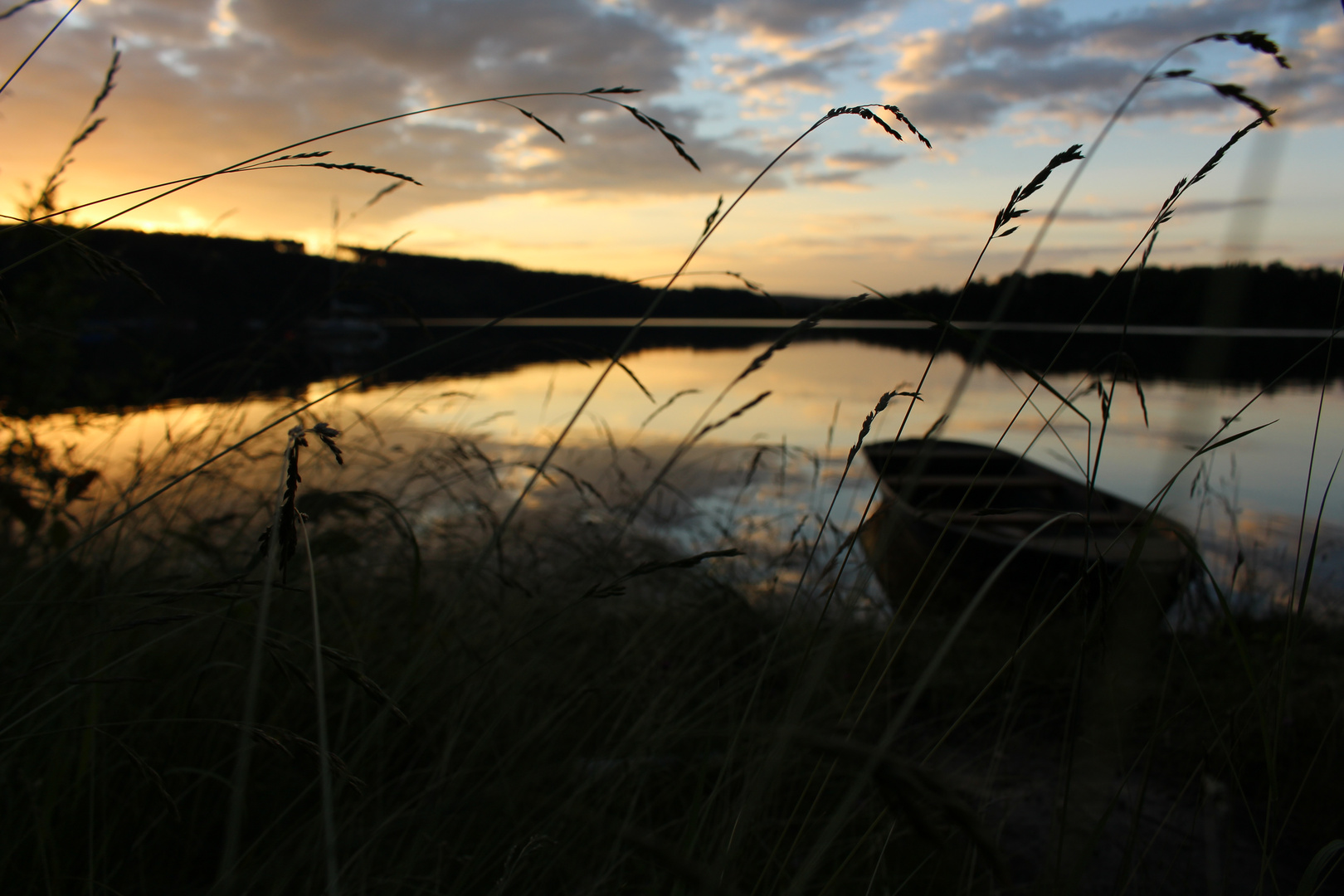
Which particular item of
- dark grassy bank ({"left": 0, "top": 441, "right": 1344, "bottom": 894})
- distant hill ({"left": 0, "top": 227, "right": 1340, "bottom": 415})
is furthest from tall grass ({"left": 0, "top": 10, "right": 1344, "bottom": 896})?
distant hill ({"left": 0, "top": 227, "right": 1340, "bottom": 415})

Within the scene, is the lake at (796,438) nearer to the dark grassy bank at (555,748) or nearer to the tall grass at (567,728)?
the tall grass at (567,728)

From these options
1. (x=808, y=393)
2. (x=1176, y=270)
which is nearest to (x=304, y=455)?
(x=1176, y=270)

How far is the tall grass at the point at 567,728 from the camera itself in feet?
2.48

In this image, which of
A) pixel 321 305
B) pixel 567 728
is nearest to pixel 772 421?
pixel 321 305

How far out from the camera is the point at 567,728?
5.57 feet

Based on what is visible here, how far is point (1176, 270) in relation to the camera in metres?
1.20

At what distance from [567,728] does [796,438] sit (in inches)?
350

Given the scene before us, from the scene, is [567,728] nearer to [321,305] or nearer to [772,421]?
[321,305]

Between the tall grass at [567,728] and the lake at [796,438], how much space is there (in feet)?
0.71

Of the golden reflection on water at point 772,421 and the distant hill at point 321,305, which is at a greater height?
the distant hill at point 321,305

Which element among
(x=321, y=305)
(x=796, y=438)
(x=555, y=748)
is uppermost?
(x=321, y=305)

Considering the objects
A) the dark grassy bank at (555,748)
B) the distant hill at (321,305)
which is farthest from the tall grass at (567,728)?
the distant hill at (321,305)

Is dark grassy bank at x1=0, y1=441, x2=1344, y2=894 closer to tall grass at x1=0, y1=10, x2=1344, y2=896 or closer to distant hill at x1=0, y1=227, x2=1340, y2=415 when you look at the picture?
tall grass at x1=0, y1=10, x2=1344, y2=896

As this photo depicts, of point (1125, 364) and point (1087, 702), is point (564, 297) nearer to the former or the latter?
point (1125, 364)
